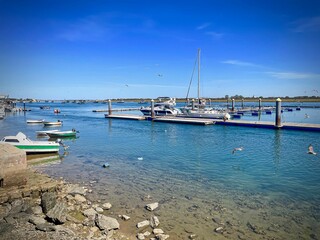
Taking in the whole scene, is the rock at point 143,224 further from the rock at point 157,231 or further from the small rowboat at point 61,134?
the small rowboat at point 61,134

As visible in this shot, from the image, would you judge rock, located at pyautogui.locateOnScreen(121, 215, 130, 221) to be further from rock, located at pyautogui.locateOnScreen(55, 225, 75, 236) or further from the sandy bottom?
rock, located at pyautogui.locateOnScreen(55, 225, 75, 236)

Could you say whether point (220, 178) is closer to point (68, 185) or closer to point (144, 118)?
point (68, 185)

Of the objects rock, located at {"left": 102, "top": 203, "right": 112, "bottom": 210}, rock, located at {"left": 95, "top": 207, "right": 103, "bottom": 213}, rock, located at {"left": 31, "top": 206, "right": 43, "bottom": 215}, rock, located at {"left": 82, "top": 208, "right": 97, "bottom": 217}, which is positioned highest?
rock, located at {"left": 31, "top": 206, "right": 43, "bottom": 215}

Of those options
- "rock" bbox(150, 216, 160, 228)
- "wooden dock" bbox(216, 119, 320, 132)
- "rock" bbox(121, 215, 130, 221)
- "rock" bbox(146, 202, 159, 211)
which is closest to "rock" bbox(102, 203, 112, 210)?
"rock" bbox(121, 215, 130, 221)

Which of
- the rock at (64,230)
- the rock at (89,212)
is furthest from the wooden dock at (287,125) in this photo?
the rock at (64,230)

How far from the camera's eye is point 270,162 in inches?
817

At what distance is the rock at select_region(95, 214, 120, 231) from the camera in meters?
9.58

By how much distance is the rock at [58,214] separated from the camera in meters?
9.46

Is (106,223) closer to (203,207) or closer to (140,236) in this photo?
(140,236)

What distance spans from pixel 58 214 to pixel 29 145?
49.7 feet

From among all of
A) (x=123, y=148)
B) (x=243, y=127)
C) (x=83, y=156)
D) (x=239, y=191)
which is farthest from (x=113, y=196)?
(x=243, y=127)

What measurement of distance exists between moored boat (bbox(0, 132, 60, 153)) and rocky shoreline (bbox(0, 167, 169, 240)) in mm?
10991

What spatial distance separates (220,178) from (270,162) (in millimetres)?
6809

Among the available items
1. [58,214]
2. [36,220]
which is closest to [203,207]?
[58,214]
